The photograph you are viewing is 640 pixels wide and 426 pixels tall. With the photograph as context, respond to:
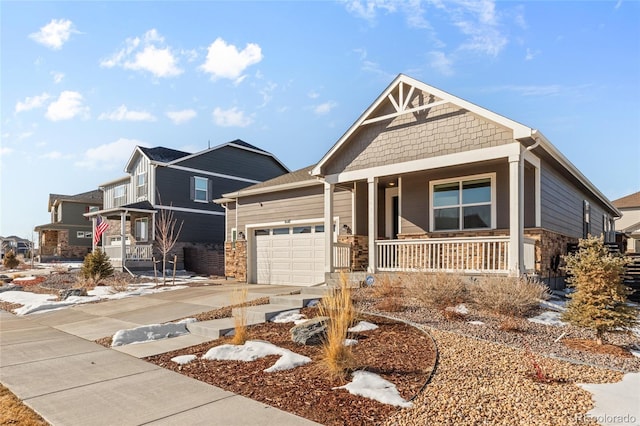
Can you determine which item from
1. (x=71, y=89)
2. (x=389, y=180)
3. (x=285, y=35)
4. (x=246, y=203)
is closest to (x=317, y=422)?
(x=285, y=35)

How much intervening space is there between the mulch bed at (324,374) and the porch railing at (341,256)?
18.7ft

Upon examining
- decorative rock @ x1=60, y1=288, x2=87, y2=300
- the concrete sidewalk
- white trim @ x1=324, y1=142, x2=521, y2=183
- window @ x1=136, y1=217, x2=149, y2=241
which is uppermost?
white trim @ x1=324, y1=142, x2=521, y2=183

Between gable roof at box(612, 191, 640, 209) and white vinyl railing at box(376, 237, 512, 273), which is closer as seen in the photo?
white vinyl railing at box(376, 237, 512, 273)

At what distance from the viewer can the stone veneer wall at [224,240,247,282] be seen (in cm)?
1647

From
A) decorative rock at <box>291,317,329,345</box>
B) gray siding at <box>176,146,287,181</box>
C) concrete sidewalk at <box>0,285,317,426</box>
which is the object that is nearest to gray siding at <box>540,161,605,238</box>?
decorative rock at <box>291,317,329,345</box>

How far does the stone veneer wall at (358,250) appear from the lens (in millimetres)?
12852

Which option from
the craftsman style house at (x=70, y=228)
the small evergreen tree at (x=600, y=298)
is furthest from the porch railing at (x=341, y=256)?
the craftsman style house at (x=70, y=228)

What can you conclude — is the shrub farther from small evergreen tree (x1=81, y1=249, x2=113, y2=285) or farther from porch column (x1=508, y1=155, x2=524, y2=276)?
small evergreen tree (x1=81, y1=249, x2=113, y2=285)

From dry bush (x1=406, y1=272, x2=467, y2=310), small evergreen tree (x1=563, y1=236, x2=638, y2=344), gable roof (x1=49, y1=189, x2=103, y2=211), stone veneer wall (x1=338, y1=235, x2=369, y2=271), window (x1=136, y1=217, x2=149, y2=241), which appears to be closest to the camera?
small evergreen tree (x1=563, y1=236, x2=638, y2=344)

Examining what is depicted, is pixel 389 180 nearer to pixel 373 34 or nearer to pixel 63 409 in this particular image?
pixel 373 34

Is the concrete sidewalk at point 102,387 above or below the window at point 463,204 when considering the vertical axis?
below

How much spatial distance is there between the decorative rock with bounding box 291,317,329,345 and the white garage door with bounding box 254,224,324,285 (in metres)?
7.23

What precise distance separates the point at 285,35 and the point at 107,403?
888 cm

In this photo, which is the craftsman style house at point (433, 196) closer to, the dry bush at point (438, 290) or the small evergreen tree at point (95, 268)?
the dry bush at point (438, 290)
